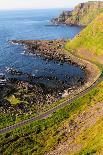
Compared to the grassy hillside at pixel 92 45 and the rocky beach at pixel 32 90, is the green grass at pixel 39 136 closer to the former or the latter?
the rocky beach at pixel 32 90

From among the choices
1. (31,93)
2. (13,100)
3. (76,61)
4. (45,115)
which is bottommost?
(76,61)

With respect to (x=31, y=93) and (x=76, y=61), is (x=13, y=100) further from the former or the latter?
(x=76, y=61)

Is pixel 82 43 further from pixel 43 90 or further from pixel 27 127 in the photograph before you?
pixel 27 127

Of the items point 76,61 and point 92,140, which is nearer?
point 92,140

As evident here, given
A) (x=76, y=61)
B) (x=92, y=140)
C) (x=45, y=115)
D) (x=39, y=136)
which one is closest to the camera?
(x=92, y=140)

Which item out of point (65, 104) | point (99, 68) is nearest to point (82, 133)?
point (65, 104)

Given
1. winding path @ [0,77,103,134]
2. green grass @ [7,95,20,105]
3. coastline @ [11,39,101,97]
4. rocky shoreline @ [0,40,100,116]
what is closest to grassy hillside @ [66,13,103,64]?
coastline @ [11,39,101,97]

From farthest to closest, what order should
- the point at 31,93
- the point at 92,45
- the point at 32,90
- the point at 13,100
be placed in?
the point at 92,45 < the point at 32,90 < the point at 31,93 < the point at 13,100

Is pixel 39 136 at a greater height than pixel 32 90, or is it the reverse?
pixel 39 136

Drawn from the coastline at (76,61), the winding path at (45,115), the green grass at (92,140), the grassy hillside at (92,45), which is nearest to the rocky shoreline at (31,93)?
the coastline at (76,61)

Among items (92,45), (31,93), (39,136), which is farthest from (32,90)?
(92,45)

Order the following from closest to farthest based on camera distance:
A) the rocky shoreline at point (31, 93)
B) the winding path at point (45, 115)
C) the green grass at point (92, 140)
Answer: the green grass at point (92, 140)
the winding path at point (45, 115)
the rocky shoreline at point (31, 93)
